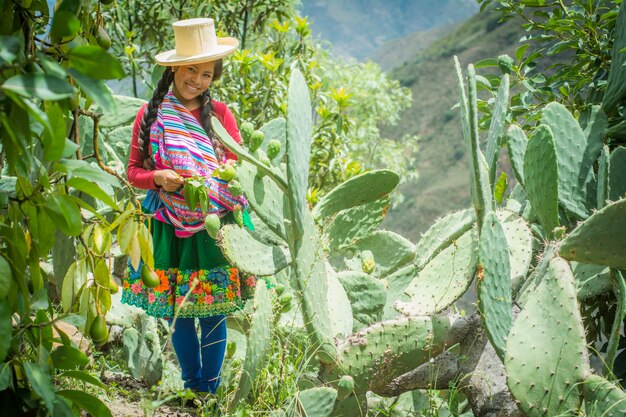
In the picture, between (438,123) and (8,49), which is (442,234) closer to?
(8,49)

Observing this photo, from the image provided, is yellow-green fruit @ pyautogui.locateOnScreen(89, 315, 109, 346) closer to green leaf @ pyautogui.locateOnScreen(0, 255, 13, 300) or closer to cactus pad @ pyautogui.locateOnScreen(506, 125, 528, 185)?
green leaf @ pyautogui.locateOnScreen(0, 255, 13, 300)

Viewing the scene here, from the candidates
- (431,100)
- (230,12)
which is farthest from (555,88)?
(431,100)

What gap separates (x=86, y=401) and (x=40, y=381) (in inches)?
4.3

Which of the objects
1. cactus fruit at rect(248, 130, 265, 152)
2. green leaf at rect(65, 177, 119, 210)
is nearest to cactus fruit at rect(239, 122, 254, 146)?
cactus fruit at rect(248, 130, 265, 152)

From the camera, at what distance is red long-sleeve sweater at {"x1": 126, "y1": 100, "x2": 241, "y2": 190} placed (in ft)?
6.84

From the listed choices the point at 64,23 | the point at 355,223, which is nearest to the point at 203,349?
the point at 355,223

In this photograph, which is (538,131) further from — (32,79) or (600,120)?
(32,79)

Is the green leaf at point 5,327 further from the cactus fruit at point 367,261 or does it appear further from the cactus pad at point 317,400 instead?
the cactus fruit at point 367,261

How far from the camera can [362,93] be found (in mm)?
14602

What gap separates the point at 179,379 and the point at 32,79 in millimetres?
1774

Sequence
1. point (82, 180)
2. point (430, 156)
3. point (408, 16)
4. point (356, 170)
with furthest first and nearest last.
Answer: point (408, 16)
point (430, 156)
point (356, 170)
point (82, 180)

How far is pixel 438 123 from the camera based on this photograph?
3991cm

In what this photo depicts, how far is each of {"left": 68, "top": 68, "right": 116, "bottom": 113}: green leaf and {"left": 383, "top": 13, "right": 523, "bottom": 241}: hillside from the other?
31359mm

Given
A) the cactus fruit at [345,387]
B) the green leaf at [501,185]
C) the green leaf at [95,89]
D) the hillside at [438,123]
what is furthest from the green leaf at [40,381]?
the hillside at [438,123]
